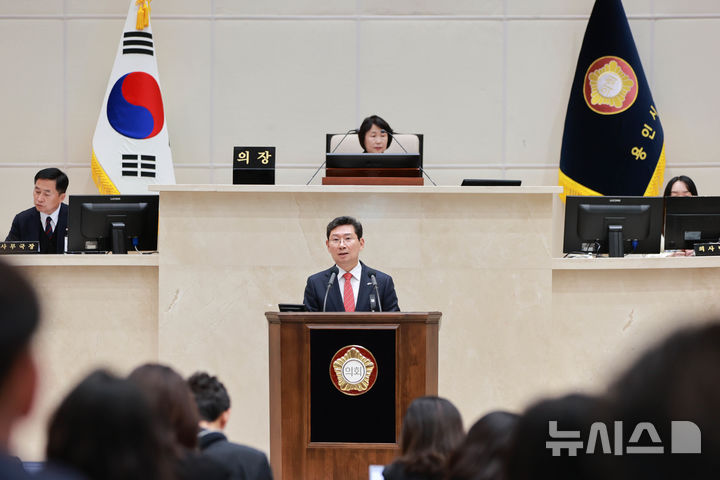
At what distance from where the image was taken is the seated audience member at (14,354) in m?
0.93

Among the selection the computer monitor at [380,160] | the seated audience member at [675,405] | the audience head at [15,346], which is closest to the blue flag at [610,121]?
the computer monitor at [380,160]

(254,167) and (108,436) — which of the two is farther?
(254,167)

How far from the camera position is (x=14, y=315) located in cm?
94

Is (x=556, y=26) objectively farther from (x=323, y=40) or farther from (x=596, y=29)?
(x=323, y=40)

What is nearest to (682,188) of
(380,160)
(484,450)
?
(380,160)

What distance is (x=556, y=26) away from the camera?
7.98 metres

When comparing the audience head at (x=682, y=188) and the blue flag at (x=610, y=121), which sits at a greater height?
the blue flag at (x=610, y=121)

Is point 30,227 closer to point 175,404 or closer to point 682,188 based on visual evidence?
point 175,404

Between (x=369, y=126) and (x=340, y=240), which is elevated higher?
(x=369, y=126)

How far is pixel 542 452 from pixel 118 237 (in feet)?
14.8

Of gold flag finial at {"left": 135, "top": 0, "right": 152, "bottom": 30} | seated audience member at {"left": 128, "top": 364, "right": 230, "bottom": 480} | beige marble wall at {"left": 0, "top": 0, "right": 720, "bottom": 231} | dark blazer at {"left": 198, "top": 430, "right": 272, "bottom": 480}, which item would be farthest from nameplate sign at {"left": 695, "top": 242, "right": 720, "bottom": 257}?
gold flag finial at {"left": 135, "top": 0, "right": 152, "bottom": 30}

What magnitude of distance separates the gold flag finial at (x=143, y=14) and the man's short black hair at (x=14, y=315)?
22.8 ft

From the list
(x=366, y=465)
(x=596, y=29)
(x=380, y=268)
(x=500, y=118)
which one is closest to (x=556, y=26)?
(x=596, y=29)

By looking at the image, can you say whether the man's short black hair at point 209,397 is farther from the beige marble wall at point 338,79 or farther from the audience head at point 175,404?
the beige marble wall at point 338,79
